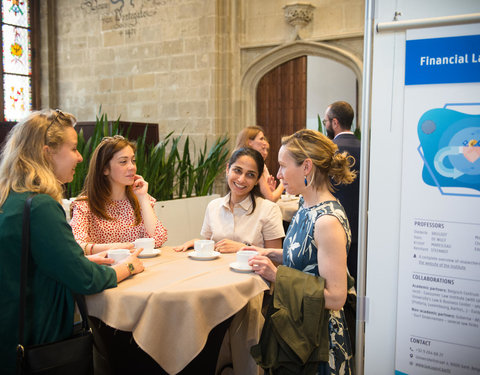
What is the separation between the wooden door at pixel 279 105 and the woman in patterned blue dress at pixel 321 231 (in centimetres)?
508

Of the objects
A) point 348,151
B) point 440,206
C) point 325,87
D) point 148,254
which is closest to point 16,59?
point 325,87

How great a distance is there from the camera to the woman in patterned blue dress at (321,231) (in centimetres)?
164

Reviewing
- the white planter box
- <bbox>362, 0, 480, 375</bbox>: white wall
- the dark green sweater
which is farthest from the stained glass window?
<bbox>362, 0, 480, 375</bbox>: white wall

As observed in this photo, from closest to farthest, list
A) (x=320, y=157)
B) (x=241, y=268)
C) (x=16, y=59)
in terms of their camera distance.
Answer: (x=320, y=157) < (x=241, y=268) < (x=16, y=59)

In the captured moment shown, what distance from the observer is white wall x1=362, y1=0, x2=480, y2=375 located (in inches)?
50.1

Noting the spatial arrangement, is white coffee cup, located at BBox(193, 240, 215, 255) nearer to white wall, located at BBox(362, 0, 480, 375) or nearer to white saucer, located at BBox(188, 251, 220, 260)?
white saucer, located at BBox(188, 251, 220, 260)

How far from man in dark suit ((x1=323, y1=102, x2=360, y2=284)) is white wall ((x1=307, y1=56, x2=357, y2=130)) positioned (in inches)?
186

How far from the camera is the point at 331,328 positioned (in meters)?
1.73

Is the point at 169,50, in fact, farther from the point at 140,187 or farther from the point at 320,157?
the point at 320,157

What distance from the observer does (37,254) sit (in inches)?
62.1

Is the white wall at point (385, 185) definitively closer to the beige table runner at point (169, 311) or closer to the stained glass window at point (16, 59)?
the beige table runner at point (169, 311)

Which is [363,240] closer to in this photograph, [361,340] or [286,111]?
[361,340]

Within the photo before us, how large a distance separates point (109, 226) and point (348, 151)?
1.76 metres

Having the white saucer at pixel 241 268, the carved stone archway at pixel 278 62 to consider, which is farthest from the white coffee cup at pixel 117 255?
the carved stone archway at pixel 278 62
